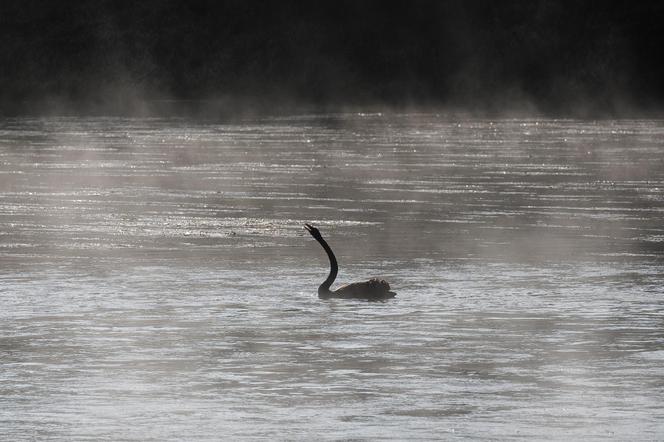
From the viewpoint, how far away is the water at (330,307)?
14.6m

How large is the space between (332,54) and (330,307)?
102760mm

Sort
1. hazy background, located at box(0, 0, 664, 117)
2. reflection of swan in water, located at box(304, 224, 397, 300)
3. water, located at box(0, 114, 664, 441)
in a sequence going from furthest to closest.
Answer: hazy background, located at box(0, 0, 664, 117), reflection of swan in water, located at box(304, 224, 397, 300), water, located at box(0, 114, 664, 441)

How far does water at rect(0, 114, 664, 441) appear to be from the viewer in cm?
1459

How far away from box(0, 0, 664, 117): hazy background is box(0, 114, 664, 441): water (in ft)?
229

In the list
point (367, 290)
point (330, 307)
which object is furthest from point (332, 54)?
point (330, 307)

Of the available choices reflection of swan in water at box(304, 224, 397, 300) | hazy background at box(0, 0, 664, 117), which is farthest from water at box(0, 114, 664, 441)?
hazy background at box(0, 0, 664, 117)

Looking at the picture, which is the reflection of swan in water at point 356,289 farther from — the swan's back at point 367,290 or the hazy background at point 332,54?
the hazy background at point 332,54

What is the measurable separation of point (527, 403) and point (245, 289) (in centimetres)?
762

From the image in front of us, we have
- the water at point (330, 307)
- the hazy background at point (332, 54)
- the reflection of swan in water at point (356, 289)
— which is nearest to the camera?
the water at point (330, 307)

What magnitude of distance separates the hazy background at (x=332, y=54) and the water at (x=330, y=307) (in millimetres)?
69649

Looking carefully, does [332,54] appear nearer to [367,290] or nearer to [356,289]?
[356,289]

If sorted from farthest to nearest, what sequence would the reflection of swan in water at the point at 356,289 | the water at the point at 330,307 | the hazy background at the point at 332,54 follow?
the hazy background at the point at 332,54 < the reflection of swan in water at the point at 356,289 < the water at the point at 330,307

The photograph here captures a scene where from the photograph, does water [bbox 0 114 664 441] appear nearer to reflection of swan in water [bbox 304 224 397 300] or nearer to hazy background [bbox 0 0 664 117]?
reflection of swan in water [bbox 304 224 397 300]

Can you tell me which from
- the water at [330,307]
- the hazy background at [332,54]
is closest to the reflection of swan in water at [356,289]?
the water at [330,307]
